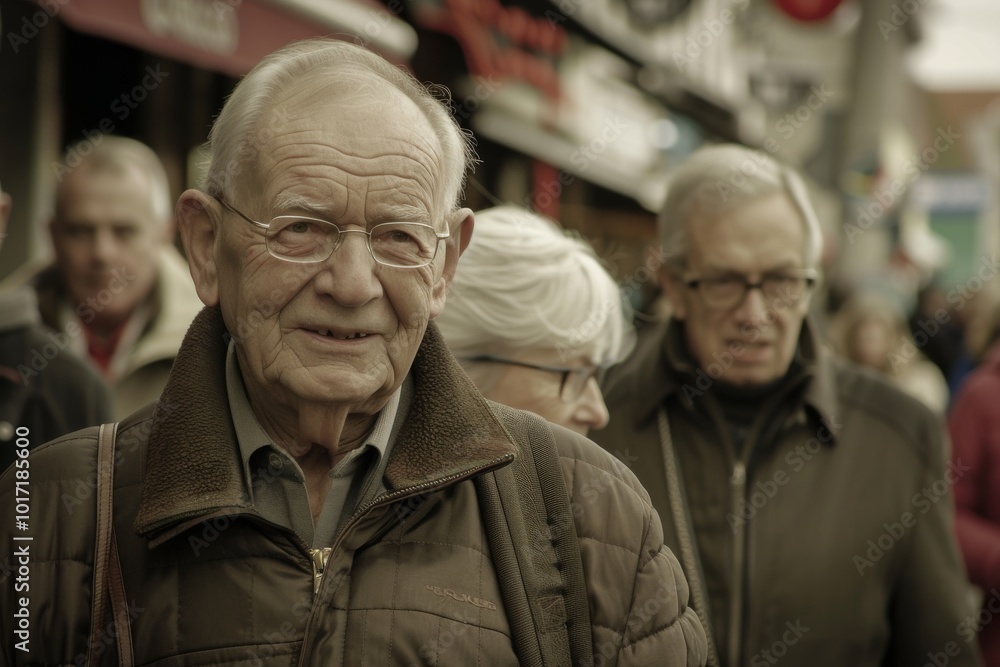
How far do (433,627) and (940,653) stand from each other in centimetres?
205

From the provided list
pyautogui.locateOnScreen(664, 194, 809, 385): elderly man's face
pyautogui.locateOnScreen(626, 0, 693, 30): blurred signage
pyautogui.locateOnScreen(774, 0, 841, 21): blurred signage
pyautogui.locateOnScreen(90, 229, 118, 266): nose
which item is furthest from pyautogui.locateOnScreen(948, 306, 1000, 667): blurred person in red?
pyautogui.locateOnScreen(774, 0, 841, 21): blurred signage

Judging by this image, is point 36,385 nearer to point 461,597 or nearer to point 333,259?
point 333,259

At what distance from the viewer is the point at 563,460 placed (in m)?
2.39

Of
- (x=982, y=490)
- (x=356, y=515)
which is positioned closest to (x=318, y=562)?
(x=356, y=515)

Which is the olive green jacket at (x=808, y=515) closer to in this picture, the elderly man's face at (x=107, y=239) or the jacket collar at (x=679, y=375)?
the jacket collar at (x=679, y=375)

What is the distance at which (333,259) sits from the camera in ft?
7.23

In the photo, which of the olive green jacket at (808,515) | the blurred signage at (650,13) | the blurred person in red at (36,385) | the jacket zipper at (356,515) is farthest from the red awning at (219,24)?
the blurred signage at (650,13)

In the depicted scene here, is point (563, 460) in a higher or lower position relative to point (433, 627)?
higher

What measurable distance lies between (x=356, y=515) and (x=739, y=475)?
1.74m

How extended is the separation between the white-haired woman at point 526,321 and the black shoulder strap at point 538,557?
3.85ft

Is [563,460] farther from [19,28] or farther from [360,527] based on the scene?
[19,28]

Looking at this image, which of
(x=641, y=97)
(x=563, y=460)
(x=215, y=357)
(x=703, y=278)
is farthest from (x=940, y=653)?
(x=641, y=97)

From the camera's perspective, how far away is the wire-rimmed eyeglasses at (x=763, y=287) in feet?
12.7

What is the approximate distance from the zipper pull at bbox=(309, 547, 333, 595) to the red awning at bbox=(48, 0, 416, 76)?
3.54 m
